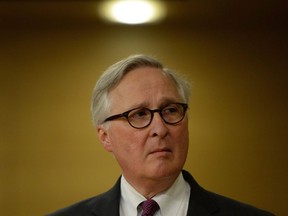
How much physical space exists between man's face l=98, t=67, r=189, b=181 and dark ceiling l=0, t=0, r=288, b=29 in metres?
1.07

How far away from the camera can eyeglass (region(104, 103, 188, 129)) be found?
120 cm

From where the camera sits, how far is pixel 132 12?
2227 mm

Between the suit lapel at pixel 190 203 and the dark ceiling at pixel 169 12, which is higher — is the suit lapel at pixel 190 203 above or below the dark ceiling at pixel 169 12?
below

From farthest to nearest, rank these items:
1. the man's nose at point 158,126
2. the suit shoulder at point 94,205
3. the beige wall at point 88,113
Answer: the beige wall at point 88,113, the suit shoulder at point 94,205, the man's nose at point 158,126

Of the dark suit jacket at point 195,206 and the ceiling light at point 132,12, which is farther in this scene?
the ceiling light at point 132,12

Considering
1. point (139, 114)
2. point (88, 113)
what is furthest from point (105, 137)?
point (88, 113)

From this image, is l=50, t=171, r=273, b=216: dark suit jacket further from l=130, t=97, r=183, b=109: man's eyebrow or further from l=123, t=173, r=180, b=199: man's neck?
l=130, t=97, r=183, b=109: man's eyebrow

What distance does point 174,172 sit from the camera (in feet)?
3.88

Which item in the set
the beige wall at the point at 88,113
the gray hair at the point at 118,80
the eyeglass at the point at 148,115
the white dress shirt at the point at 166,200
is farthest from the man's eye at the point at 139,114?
the beige wall at the point at 88,113

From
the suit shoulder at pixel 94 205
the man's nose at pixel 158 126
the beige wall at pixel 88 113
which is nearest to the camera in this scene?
the man's nose at pixel 158 126

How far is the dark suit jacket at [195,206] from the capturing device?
3.98 feet

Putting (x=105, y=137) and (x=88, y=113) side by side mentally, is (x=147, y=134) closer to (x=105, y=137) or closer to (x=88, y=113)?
(x=105, y=137)

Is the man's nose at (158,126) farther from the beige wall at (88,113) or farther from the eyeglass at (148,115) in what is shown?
the beige wall at (88,113)

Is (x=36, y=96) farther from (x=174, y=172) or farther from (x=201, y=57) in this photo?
(x=174, y=172)
